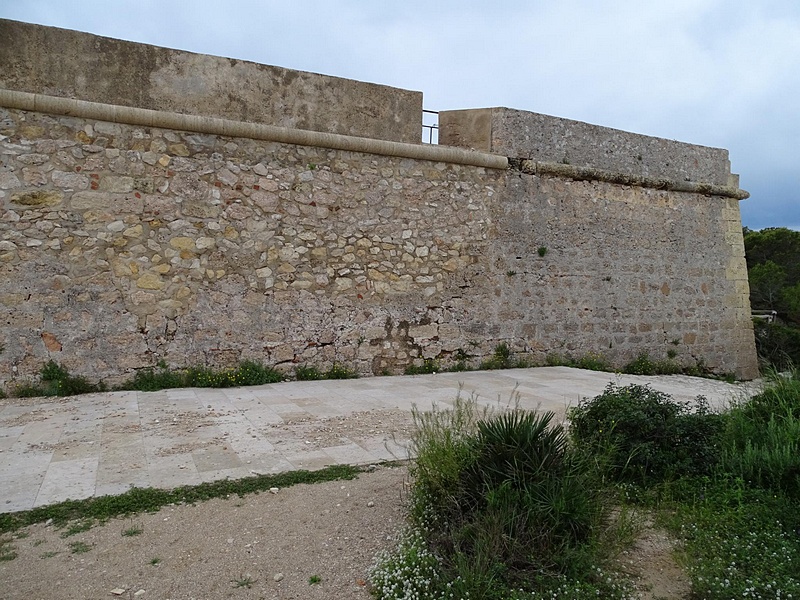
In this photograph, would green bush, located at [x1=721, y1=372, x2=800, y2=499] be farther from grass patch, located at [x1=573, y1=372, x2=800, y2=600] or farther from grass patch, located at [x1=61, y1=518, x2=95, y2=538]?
grass patch, located at [x1=61, y1=518, x2=95, y2=538]

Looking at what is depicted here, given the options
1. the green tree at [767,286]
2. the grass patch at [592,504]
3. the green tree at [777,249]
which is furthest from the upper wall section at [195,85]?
the green tree at [777,249]

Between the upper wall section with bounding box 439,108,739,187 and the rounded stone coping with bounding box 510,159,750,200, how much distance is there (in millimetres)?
95

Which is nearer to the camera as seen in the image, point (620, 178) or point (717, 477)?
point (717, 477)

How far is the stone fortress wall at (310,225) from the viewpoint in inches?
233

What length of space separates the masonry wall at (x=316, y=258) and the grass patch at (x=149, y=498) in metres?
3.44

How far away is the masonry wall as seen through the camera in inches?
232

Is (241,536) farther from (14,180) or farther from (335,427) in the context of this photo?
(14,180)

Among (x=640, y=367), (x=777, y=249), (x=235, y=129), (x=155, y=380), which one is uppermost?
(x=777, y=249)

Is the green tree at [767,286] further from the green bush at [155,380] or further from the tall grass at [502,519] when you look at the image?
the tall grass at [502,519]

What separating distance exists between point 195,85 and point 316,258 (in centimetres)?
245

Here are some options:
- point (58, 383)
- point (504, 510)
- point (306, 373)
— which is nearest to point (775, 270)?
point (306, 373)

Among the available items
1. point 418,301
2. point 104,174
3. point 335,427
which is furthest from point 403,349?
point 104,174

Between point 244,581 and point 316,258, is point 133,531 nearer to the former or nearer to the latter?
point 244,581

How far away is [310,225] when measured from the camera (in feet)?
23.3
